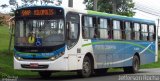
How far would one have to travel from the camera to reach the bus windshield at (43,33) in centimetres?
2047

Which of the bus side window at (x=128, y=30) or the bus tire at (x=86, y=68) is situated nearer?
the bus tire at (x=86, y=68)

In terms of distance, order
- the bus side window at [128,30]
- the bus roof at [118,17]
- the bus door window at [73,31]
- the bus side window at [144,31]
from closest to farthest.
Result: the bus door window at [73,31]
the bus roof at [118,17]
the bus side window at [128,30]
the bus side window at [144,31]

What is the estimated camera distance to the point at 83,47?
71.9 ft

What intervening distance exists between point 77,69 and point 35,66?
197 centimetres

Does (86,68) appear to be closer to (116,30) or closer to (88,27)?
(88,27)

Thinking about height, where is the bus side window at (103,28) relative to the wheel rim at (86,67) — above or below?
above

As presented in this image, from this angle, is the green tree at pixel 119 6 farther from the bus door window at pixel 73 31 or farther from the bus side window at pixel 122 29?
the bus door window at pixel 73 31

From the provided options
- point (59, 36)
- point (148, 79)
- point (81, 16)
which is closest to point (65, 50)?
point (59, 36)

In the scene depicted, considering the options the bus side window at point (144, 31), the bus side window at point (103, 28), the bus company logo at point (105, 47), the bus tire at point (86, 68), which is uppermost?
the bus side window at point (103, 28)

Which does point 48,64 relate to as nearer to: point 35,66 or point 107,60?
point 35,66

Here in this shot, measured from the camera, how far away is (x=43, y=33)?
20.5m

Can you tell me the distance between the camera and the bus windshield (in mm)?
20469

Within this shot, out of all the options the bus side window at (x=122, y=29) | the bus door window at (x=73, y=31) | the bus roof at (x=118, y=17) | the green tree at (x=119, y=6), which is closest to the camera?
the bus door window at (x=73, y=31)

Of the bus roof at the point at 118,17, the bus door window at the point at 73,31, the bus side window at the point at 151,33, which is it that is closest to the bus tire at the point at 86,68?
the bus door window at the point at 73,31
